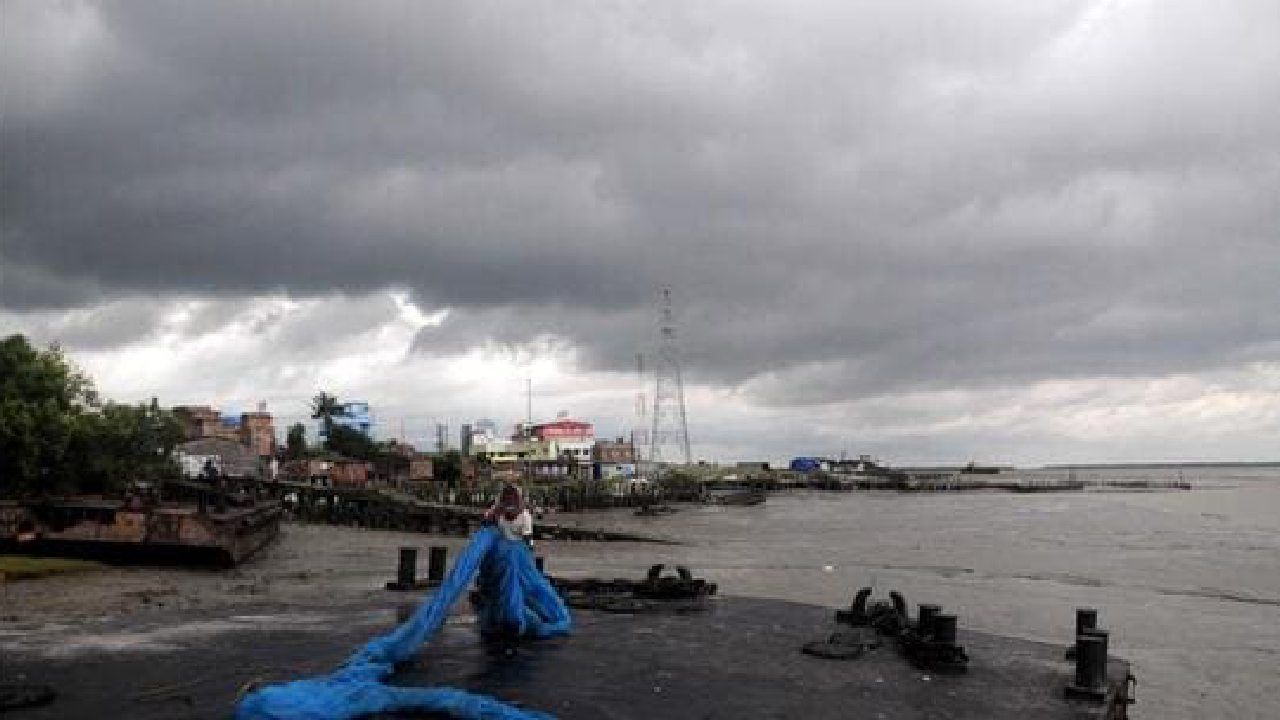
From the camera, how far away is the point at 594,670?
1077 centimetres

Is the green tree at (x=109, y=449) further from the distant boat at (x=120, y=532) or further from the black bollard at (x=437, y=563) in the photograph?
the black bollard at (x=437, y=563)

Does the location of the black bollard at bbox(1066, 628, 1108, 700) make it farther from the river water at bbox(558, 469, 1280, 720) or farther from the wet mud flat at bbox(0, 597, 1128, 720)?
the river water at bbox(558, 469, 1280, 720)

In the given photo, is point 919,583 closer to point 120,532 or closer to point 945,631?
point 945,631

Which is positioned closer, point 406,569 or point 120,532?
point 406,569

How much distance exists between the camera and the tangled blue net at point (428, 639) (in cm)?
817

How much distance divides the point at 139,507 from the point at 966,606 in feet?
81.5

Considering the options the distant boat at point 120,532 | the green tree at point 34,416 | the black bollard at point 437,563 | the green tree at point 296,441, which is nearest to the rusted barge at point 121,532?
the distant boat at point 120,532

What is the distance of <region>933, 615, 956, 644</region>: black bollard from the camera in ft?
37.7

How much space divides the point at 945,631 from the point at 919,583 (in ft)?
83.6

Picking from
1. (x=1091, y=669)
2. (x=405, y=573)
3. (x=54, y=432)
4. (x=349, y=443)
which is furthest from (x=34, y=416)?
(x=349, y=443)

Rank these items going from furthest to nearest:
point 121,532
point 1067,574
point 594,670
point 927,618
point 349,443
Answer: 1. point 349,443
2. point 1067,574
3. point 121,532
4. point 927,618
5. point 594,670

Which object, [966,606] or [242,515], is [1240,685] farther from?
[242,515]

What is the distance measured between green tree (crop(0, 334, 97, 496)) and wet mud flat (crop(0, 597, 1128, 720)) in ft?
88.4

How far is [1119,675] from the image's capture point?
1098 centimetres
